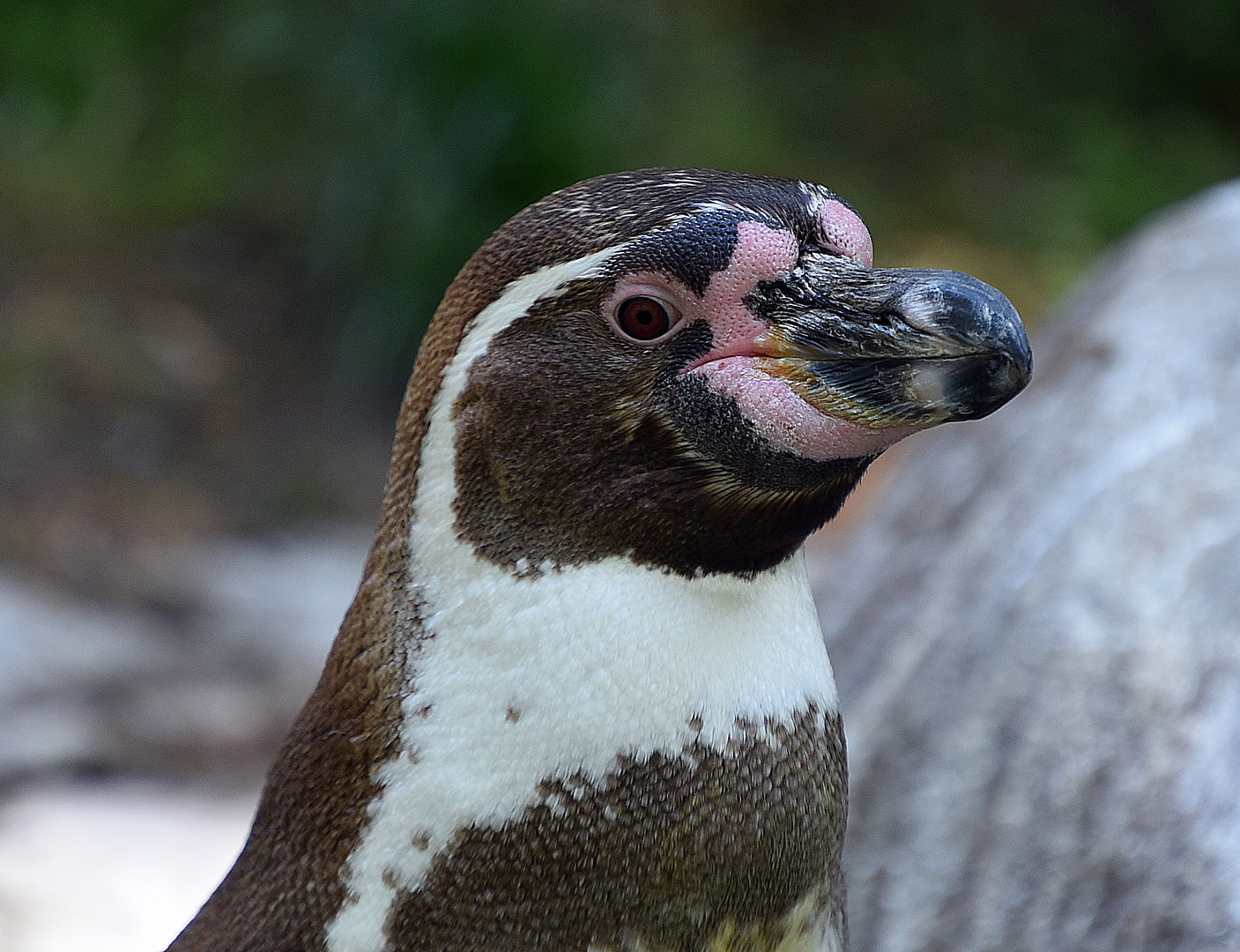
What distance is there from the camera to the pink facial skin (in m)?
1.52

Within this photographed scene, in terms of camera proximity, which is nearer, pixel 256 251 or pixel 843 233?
pixel 843 233

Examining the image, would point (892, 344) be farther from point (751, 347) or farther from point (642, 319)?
point (642, 319)

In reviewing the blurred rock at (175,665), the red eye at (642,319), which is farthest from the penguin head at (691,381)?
the blurred rock at (175,665)

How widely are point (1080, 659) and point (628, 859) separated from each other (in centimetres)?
107

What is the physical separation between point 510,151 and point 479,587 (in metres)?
4.55

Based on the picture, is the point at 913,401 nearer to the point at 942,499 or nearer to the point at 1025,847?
the point at 1025,847

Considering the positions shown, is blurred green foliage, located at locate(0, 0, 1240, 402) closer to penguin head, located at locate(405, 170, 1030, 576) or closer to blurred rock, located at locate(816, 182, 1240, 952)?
blurred rock, located at locate(816, 182, 1240, 952)

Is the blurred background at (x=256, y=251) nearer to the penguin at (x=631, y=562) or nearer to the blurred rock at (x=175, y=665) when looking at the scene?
the blurred rock at (x=175, y=665)

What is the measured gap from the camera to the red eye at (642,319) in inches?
60.9

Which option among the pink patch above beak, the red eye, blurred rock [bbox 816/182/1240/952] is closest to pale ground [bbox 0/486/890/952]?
blurred rock [bbox 816/182/1240/952]

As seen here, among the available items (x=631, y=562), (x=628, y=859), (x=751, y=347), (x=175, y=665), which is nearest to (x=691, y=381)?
(x=751, y=347)

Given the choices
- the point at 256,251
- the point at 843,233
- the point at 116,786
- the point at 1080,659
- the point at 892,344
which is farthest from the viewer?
the point at 256,251

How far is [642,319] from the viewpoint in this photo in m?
1.55

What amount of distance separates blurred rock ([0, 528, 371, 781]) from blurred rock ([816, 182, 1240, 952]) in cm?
177
